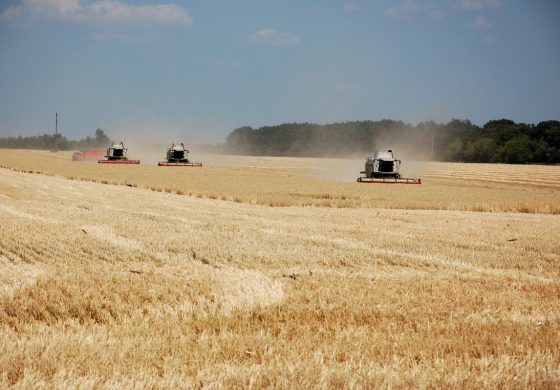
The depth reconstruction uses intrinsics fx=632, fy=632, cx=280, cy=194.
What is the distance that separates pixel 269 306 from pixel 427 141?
390 ft

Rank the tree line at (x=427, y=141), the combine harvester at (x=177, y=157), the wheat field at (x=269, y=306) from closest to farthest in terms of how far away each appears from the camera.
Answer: the wheat field at (x=269, y=306), the combine harvester at (x=177, y=157), the tree line at (x=427, y=141)

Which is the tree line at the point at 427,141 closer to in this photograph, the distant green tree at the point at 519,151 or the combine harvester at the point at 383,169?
the distant green tree at the point at 519,151

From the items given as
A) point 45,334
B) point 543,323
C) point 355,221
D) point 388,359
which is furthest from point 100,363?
point 355,221

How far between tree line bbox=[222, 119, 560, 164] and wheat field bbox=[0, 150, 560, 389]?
93.7 metres

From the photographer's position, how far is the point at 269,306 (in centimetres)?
682

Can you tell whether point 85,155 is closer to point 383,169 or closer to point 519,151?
point 383,169

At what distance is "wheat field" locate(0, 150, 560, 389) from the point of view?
15.4ft

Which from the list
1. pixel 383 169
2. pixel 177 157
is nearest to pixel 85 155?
pixel 177 157

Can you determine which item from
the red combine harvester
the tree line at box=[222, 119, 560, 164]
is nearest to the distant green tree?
the tree line at box=[222, 119, 560, 164]

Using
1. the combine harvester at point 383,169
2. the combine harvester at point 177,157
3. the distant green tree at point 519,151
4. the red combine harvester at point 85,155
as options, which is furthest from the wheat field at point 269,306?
the distant green tree at point 519,151

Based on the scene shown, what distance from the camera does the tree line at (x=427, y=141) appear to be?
335 feet

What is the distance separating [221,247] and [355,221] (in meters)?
6.91

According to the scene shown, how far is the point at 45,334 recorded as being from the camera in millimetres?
5648

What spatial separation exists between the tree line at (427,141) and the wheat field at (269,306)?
93730 mm
